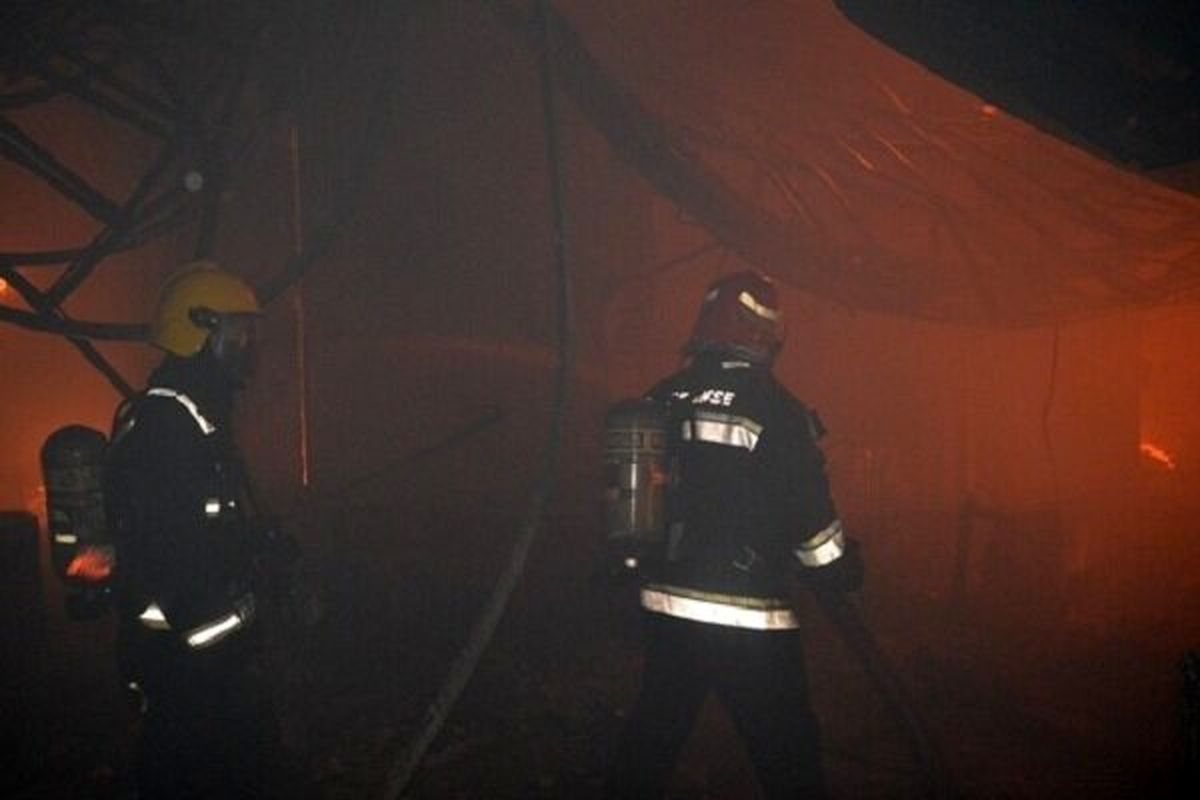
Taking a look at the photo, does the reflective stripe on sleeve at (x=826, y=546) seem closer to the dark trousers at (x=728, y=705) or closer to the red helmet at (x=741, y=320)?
the dark trousers at (x=728, y=705)

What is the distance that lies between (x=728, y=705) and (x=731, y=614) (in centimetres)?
32

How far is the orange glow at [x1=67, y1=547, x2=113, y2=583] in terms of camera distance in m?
2.69

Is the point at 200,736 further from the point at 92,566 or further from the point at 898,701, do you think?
the point at 898,701

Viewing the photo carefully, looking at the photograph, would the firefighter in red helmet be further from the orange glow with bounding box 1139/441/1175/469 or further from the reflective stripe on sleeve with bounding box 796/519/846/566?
the orange glow with bounding box 1139/441/1175/469

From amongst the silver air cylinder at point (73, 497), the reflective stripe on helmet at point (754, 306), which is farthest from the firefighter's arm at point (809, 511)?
the silver air cylinder at point (73, 497)

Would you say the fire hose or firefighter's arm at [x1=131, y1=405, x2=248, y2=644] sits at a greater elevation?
firefighter's arm at [x1=131, y1=405, x2=248, y2=644]

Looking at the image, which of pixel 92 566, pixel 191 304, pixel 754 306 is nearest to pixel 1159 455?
pixel 754 306

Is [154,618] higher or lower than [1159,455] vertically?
higher

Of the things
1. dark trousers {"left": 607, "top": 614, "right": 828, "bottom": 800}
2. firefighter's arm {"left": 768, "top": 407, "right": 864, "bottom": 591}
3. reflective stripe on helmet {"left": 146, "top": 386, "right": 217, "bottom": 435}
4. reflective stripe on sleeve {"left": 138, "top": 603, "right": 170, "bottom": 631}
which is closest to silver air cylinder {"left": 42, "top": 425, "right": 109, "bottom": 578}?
reflective stripe on sleeve {"left": 138, "top": 603, "right": 170, "bottom": 631}

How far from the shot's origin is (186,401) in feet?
8.39

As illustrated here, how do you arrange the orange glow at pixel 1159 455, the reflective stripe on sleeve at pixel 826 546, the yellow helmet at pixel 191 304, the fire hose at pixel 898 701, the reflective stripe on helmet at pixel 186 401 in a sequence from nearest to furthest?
the reflective stripe on helmet at pixel 186 401, the reflective stripe on sleeve at pixel 826 546, the yellow helmet at pixel 191 304, the fire hose at pixel 898 701, the orange glow at pixel 1159 455

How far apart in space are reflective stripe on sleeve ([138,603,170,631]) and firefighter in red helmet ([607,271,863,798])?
1.58 metres

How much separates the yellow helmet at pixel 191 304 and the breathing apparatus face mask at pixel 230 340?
0.05ft

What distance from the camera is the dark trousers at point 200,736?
8.00 feet
